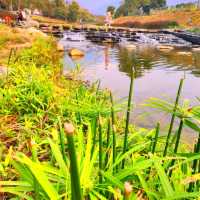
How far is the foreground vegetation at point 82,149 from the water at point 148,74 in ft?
12.8

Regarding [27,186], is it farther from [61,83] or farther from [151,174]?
[61,83]

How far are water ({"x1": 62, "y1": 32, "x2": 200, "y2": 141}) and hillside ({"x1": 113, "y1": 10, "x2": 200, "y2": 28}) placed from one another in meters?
41.8

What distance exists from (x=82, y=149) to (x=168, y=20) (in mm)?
74021

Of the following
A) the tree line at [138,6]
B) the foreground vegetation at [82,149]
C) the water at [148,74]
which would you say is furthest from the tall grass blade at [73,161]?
the tree line at [138,6]

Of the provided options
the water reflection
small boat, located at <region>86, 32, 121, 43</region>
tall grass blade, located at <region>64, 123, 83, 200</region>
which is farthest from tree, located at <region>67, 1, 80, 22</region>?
tall grass blade, located at <region>64, 123, 83, 200</region>

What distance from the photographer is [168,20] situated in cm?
7288

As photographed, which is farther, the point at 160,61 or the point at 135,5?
the point at 135,5

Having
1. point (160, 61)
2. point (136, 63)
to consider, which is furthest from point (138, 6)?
point (136, 63)

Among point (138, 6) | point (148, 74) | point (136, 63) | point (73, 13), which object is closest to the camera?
point (148, 74)

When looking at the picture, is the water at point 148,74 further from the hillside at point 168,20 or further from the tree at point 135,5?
the tree at point 135,5

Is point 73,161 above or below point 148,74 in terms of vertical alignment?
above

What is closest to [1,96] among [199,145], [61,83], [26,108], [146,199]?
[26,108]

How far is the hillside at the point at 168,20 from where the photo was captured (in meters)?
68.0

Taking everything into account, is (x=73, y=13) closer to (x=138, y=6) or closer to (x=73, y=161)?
(x=138, y=6)
